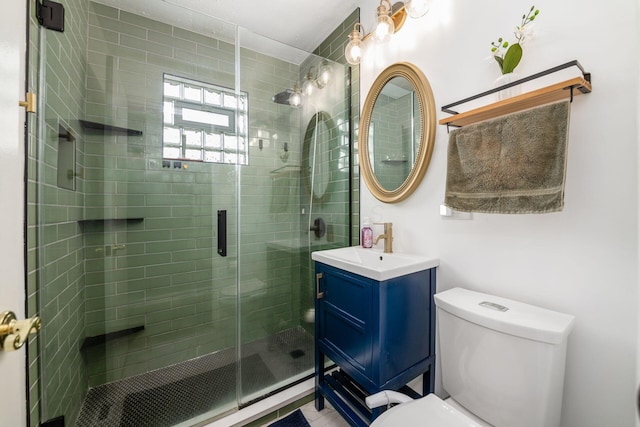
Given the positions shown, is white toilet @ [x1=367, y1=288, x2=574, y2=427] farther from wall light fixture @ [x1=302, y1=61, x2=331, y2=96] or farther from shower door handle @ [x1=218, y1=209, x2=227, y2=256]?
wall light fixture @ [x1=302, y1=61, x2=331, y2=96]

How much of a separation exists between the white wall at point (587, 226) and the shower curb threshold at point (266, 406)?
3.97 feet

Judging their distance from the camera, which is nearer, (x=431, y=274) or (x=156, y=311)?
(x=431, y=274)

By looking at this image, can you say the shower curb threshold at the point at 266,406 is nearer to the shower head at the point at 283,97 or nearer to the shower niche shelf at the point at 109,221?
the shower niche shelf at the point at 109,221

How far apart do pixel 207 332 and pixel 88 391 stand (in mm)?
730

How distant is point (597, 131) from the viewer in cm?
84

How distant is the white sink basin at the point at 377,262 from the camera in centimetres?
109

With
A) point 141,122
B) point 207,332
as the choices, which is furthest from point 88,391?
point 141,122

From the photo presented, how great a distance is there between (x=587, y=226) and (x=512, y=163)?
1.04 ft

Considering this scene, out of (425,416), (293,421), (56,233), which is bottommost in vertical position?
(293,421)

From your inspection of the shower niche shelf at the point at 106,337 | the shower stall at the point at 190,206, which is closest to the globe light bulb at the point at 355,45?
the shower stall at the point at 190,206

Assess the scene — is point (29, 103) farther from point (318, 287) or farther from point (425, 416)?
point (425, 416)

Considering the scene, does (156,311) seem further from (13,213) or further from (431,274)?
(431,274)

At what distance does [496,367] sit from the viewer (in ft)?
2.80

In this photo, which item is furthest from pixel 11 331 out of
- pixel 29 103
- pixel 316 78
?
pixel 316 78
